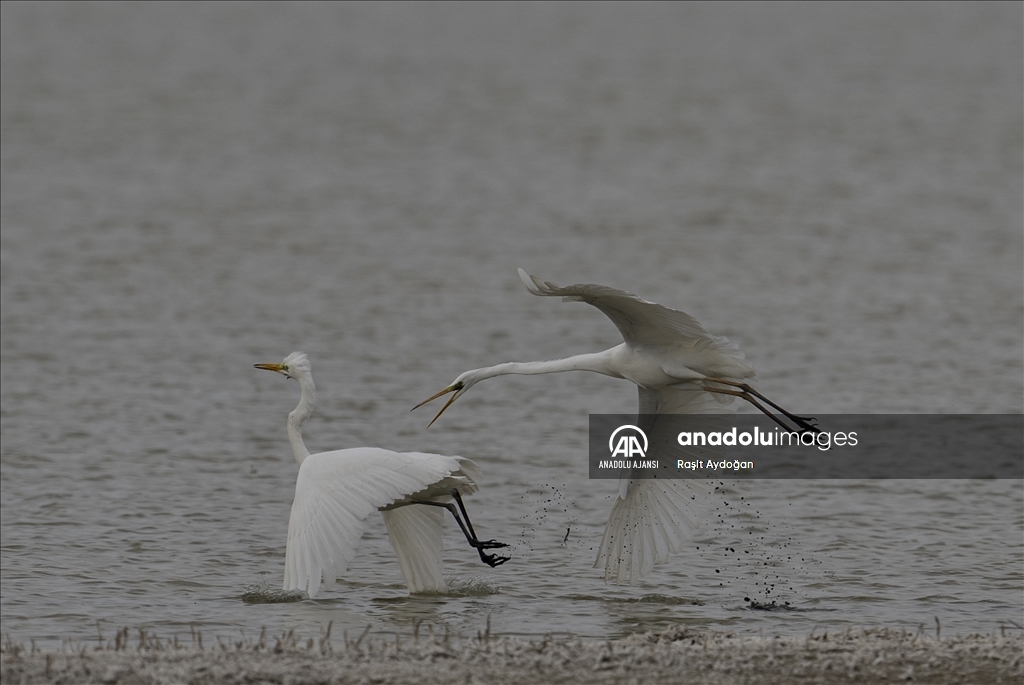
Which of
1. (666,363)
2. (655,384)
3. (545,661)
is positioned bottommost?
(545,661)

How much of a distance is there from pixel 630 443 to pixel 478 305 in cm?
1237

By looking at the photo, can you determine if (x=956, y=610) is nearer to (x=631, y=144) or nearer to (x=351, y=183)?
(x=351, y=183)

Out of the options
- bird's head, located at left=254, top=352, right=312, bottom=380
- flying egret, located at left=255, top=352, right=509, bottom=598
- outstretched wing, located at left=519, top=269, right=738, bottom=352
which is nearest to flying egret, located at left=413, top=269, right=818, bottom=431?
outstretched wing, located at left=519, top=269, right=738, bottom=352

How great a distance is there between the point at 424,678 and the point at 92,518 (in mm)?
5744

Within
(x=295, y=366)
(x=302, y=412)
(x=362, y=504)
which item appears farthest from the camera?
(x=295, y=366)

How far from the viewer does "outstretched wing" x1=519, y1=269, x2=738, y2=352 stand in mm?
9711

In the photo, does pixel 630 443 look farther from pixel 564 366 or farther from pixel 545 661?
pixel 545 661

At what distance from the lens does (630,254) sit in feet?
92.4

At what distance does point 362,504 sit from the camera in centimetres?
983

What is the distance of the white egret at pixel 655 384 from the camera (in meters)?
10.4

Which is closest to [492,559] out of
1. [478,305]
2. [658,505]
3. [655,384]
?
[658,505]

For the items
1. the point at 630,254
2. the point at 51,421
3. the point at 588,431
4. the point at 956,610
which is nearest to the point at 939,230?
the point at 630,254
